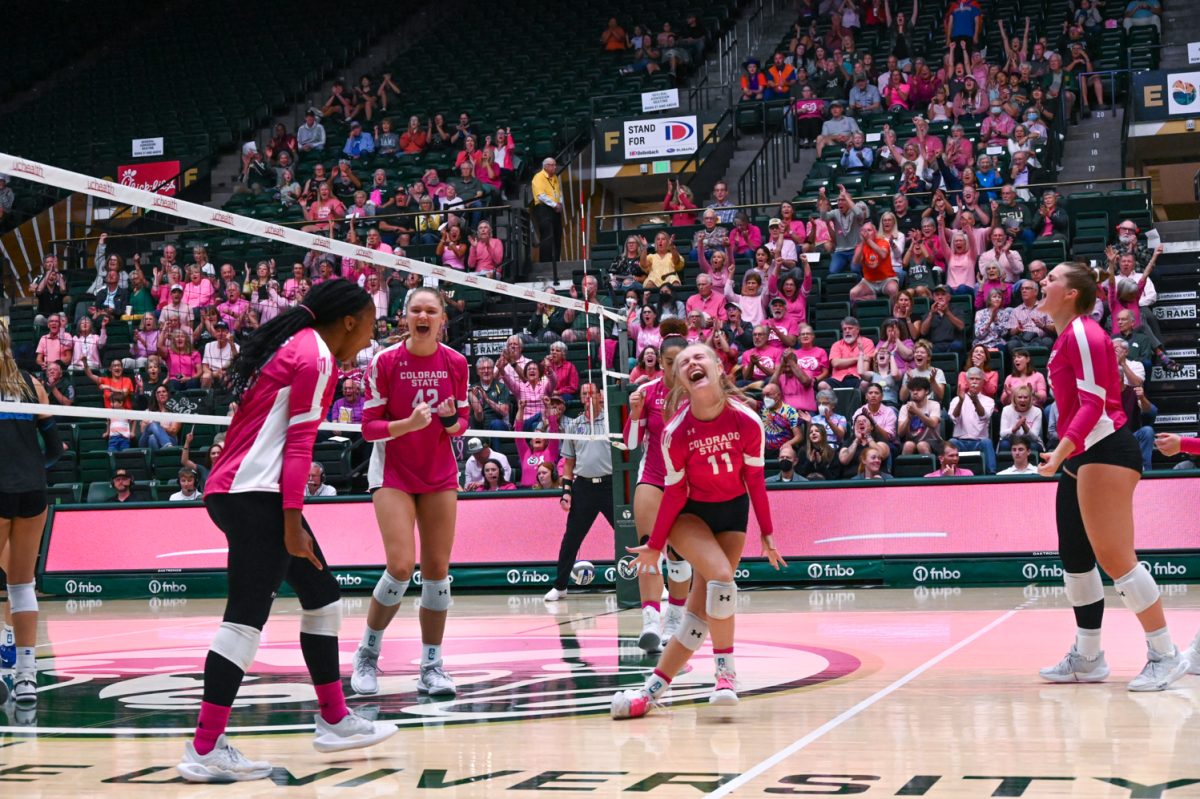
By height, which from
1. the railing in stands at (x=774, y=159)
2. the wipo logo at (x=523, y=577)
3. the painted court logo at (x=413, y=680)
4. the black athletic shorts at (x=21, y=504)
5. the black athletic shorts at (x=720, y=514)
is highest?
the railing in stands at (x=774, y=159)

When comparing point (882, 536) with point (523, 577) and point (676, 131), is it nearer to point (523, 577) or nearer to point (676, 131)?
point (523, 577)

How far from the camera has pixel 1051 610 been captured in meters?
9.73

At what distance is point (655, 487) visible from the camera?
7.87m

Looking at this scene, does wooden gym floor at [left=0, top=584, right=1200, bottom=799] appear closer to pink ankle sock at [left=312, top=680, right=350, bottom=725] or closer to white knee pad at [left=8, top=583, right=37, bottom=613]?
pink ankle sock at [left=312, top=680, right=350, bottom=725]

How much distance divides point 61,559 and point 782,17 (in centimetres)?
1685

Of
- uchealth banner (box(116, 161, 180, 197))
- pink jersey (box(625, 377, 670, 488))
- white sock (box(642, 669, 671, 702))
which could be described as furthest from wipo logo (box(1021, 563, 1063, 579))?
uchealth banner (box(116, 161, 180, 197))

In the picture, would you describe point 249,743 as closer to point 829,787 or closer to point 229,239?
point 829,787

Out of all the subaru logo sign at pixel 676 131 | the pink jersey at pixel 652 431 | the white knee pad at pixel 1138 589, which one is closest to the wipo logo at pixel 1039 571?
the pink jersey at pixel 652 431

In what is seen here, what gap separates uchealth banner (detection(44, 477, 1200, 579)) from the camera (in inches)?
473

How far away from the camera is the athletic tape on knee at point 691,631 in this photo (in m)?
5.80

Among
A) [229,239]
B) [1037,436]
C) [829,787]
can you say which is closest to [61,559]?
[229,239]

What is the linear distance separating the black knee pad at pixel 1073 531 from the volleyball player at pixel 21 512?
4.84m

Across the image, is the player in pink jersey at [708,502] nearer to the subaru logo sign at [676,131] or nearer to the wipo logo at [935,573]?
the wipo logo at [935,573]

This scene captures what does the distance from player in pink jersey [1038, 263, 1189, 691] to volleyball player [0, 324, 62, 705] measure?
15.3ft
